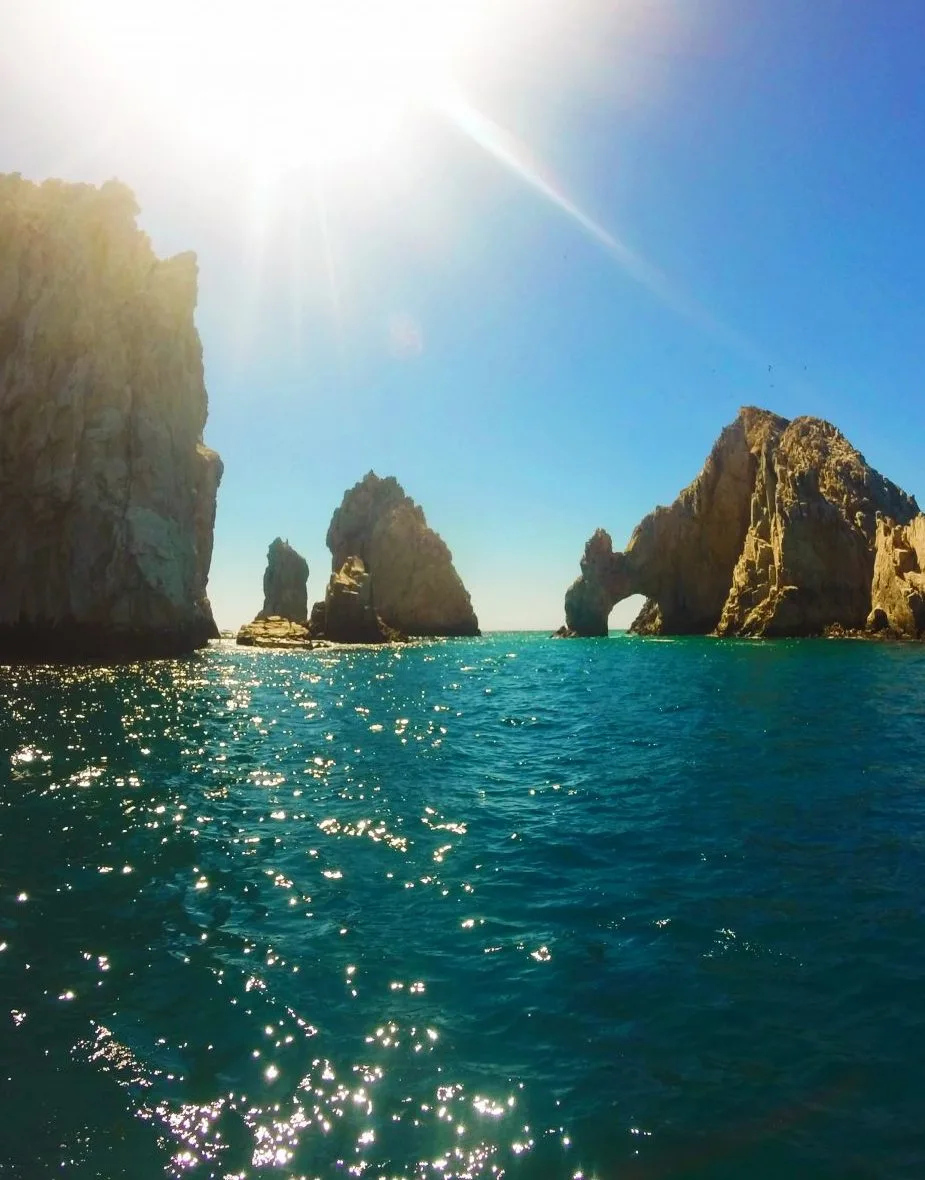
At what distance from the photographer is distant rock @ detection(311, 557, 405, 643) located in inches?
3524

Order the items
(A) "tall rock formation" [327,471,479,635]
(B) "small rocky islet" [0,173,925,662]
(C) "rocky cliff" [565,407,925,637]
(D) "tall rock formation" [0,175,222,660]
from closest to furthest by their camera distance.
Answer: (D) "tall rock formation" [0,175,222,660]
(B) "small rocky islet" [0,173,925,662]
(C) "rocky cliff" [565,407,925,637]
(A) "tall rock formation" [327,471,479,635]

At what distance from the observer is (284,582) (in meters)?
135

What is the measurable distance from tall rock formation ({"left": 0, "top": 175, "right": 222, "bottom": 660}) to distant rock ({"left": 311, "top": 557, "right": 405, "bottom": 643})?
27409 millimetres

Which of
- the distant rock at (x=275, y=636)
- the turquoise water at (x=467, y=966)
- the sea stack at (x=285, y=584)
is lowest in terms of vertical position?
the turquoise water at (x=467, y=966)

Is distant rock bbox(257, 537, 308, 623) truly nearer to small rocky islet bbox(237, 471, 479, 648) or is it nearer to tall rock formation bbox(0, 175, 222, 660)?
small rocky islet bbox(237, 471, 479, 648)

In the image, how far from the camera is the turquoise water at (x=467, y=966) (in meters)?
5.32

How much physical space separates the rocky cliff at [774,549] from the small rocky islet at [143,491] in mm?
283

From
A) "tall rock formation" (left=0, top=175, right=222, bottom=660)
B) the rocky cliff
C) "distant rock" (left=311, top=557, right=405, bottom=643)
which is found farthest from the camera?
"distant rock" (left=311, top=557, right=405, bottom=643)

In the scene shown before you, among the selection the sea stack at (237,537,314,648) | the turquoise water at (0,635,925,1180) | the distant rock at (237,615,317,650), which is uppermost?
the sea stack at (237,537,314,648)

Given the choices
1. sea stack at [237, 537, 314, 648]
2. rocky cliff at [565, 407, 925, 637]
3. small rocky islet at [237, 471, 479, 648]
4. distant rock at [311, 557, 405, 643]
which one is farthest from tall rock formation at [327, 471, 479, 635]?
distant rock at [311, 557, 405, 643]

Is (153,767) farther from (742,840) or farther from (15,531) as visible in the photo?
(15,531)

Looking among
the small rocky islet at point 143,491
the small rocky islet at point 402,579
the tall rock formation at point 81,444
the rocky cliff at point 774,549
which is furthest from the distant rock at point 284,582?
the tall rock formation at point 81,444

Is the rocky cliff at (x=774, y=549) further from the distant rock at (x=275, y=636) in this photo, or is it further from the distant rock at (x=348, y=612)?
the distant rock at (x=275, y=636)

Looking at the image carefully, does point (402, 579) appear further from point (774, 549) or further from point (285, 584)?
point (774, 549)
